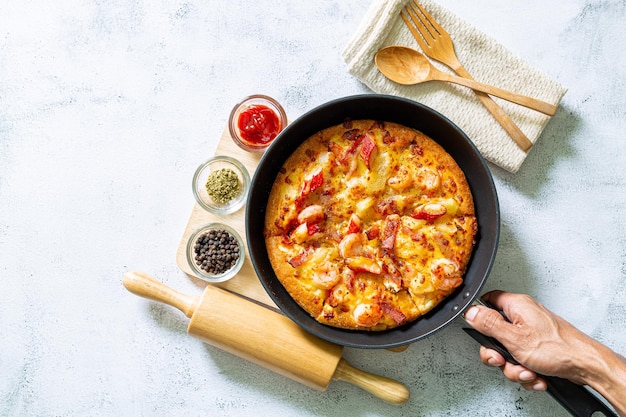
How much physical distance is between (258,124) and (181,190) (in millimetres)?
753

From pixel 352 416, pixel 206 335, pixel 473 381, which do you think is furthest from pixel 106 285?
pixel 473 381

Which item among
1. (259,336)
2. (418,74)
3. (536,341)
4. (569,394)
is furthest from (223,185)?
(569,394)

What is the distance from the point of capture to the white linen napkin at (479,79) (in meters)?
3.58

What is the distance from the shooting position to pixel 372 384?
3.53 m

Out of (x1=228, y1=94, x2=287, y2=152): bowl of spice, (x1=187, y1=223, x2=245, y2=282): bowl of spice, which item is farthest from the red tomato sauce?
(x1=187, y1=223, x2=245, y2=282): bowl of spice

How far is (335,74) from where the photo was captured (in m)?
3.74

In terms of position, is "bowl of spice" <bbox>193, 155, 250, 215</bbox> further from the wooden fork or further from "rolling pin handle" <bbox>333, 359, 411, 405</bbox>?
the wooden fork

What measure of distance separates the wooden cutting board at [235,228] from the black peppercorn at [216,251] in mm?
88

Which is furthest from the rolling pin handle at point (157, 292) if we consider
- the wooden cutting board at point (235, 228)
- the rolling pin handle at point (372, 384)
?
the rolling pin handle at point (372, 384)

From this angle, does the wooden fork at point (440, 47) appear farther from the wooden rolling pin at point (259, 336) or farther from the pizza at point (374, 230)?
the wooden rolling pin at point (259, 336)

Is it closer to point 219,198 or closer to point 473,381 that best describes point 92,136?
point 219,198

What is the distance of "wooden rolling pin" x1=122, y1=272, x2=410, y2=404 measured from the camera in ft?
11.2

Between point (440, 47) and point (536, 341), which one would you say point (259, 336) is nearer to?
point (536, 341)

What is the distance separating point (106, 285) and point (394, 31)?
2.61m
